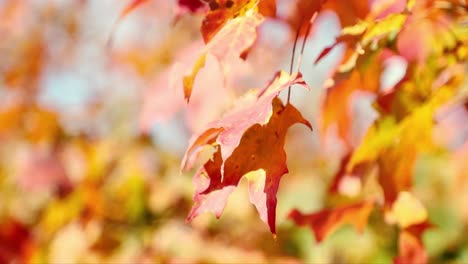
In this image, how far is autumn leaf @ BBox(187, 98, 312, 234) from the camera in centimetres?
73

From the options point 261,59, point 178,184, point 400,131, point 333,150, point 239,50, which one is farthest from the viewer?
point 261,59

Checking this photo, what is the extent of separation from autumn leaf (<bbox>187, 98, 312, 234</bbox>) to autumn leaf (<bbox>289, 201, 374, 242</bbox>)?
375mm

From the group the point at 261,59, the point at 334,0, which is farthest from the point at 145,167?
the point at 261,59

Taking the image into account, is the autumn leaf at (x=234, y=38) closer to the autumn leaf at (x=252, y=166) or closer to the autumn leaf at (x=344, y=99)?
the autumn leaf at (x=252, y=166)

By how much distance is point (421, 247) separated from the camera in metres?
1.07

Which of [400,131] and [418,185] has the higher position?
[400,131]

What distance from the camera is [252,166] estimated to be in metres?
0.75

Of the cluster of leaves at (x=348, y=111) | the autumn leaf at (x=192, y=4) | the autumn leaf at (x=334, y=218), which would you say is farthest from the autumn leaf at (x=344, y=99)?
the autumn leaf at (x=192, y=4)

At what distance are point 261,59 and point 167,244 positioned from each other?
8.11 ft

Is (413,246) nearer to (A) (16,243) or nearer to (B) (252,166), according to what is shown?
(B) (252,166)

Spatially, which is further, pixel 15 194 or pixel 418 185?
pixel 15 194

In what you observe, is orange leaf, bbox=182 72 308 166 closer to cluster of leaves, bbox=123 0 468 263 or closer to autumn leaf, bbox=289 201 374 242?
cluster of leaves, bbox=123 0 468 263

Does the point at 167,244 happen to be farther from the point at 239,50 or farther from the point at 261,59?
the point at 261,59

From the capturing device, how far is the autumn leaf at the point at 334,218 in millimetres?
1129
